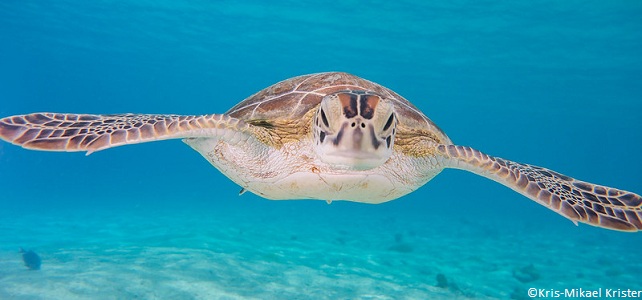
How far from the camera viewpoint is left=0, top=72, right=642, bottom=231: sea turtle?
3365mm

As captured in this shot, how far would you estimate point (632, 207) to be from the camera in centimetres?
435

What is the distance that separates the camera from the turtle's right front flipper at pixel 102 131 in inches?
156

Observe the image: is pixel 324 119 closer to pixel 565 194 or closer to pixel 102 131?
pixel 102 131

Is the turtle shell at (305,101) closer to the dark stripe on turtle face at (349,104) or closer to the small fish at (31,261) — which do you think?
the dark stripe on turtle face at (349,104)

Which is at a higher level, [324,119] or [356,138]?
[324,119]

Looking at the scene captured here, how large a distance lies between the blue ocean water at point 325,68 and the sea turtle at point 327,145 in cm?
445

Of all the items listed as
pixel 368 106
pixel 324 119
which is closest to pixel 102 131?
pixel 324 119

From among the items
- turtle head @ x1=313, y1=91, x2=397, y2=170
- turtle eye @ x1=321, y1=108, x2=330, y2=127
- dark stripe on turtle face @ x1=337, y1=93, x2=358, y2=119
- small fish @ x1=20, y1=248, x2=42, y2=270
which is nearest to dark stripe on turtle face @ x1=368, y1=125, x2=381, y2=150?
turtle head @ x1=313, y1=91, x2=397, y2=170

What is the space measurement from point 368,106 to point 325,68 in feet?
167

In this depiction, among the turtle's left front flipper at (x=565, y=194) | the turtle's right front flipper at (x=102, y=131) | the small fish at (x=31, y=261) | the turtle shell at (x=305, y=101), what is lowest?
the small fish at (x=31, y=261)

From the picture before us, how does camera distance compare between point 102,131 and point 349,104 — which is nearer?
point 349,104

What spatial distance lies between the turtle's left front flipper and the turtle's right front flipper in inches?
95.0

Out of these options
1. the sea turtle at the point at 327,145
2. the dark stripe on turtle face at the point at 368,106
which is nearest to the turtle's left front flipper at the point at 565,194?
the sea turtle at the point at 327,145

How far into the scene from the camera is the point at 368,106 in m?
3.22
